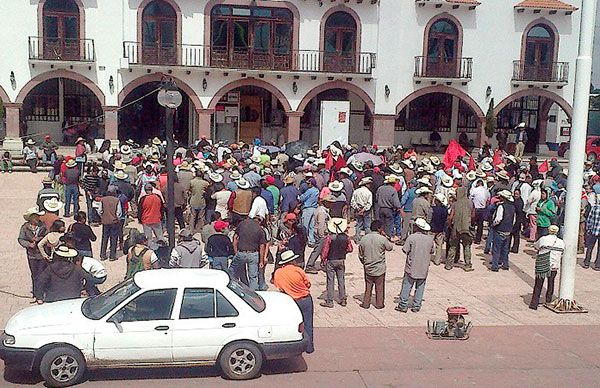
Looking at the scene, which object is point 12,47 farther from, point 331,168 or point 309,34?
point 331,168

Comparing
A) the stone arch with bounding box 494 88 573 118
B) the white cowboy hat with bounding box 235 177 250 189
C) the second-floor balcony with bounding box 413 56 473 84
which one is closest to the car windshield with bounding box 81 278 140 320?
the white cowboy hat with bounding box 235 177 250 189

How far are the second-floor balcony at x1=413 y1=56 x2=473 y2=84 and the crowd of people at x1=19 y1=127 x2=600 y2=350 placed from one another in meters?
10.6

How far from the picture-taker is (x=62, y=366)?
8.62 metres

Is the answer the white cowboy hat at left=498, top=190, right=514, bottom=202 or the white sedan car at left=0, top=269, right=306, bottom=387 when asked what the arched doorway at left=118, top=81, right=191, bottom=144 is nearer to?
the white cowboy hat at left=498, top=190, right=514, bottom=202

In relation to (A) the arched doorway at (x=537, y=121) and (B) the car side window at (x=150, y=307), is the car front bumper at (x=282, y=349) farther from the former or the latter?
(A) the arched doorway at (x=537, y=121)

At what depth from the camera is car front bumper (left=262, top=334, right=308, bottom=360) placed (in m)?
9.01

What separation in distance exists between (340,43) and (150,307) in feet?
79.8

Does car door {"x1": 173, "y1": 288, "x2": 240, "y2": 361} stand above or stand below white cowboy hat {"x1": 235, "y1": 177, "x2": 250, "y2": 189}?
below

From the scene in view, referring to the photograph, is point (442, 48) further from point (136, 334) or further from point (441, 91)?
point (136, 334)

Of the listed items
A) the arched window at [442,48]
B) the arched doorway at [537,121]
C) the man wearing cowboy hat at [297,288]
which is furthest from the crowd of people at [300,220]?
the arched doorway at [537,121]

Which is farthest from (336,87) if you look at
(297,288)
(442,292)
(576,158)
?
(297,288)

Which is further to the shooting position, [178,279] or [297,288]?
[297,288]

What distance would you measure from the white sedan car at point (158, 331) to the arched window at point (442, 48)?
24587 mm

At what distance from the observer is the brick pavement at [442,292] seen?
39.3ft
